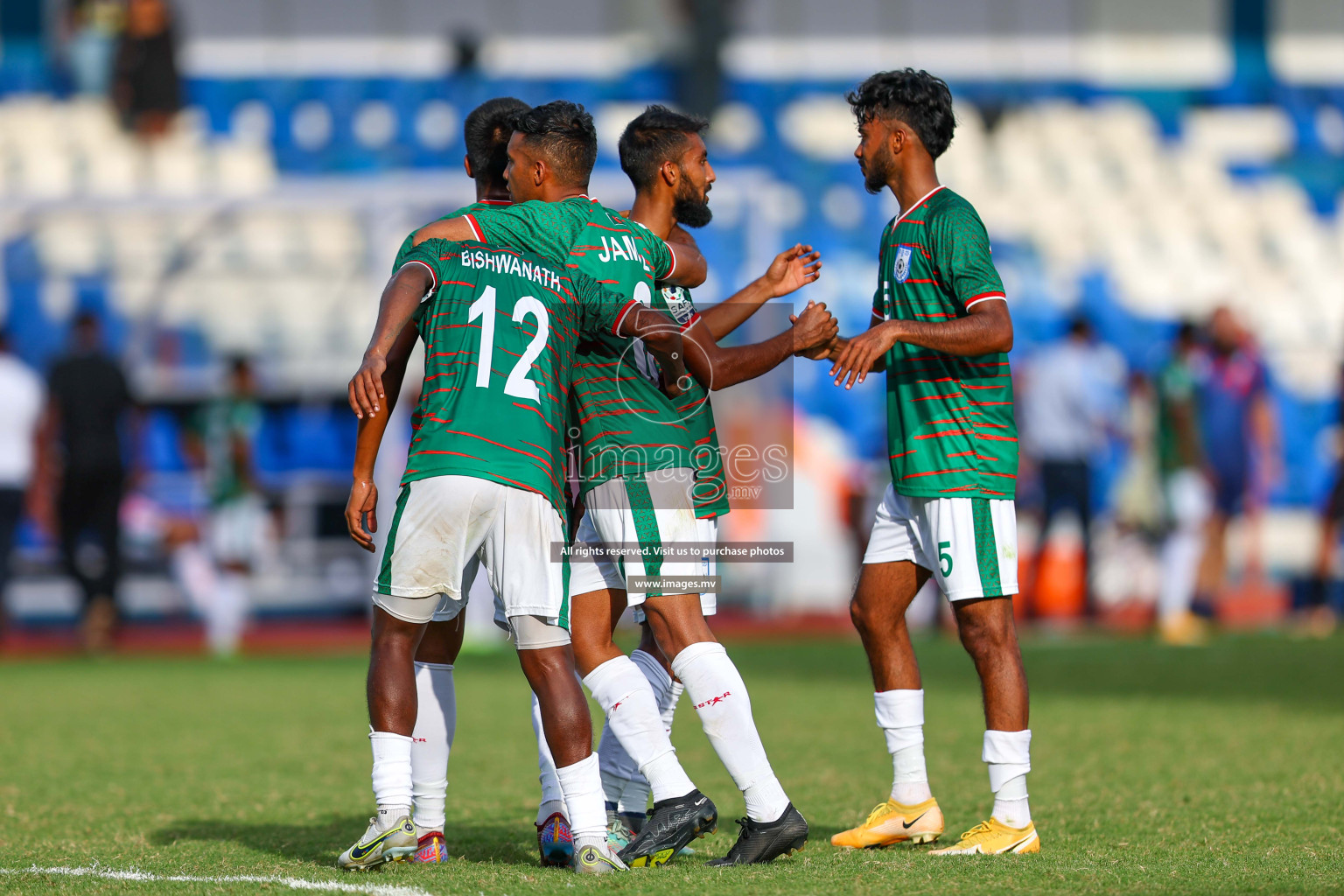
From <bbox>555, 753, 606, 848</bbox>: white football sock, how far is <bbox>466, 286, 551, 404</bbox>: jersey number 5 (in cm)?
99

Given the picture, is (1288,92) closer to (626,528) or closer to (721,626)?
(721,626)

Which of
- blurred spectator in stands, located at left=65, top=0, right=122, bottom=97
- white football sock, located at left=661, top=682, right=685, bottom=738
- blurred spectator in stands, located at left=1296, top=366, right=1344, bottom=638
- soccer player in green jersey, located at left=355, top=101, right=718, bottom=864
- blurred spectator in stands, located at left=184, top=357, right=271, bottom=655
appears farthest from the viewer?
blurred spectator in stands, located at left=65, top=0, right=122, bottom=97

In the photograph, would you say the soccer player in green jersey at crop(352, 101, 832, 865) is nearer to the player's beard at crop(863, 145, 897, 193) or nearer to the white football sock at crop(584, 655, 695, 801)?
the white football sock at crop(584, 655, 695, 801)

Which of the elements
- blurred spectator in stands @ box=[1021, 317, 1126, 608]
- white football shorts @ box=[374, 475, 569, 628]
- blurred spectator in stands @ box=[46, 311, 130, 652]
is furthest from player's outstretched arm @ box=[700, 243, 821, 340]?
blurred spectator in stands @ box=[46, 311, 130, 652]

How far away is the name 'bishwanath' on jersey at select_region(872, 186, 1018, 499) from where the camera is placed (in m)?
4.57

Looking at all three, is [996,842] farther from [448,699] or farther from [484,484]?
[484,484]

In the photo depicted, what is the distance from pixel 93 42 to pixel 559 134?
1900 centimetres

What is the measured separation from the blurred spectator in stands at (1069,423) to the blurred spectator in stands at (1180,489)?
20.6 inches

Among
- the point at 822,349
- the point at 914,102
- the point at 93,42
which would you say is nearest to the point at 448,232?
the point at 822,349

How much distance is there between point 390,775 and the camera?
428 centimetres

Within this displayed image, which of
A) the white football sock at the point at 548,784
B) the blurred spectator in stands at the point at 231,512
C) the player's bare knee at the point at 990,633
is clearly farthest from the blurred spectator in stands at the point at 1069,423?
the white football sock at the point at 548,784

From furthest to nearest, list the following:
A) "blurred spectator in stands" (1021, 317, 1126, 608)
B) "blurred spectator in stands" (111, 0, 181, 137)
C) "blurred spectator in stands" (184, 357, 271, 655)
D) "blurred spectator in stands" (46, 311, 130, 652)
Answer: "blurred spectator in stands" (111, 0, 181, 137)
"blurred spectator in stands" (1021, 317, 1126, 608)
"blurred spectator in stands" (184, 357, 271, 655)
"blurred spectator in stands" (46, 311, 130, 652)

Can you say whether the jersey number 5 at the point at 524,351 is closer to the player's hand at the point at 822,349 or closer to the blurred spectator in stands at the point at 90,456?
the player's hand at the point at 822,349

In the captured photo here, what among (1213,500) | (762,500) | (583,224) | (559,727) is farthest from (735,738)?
(1213,500)
